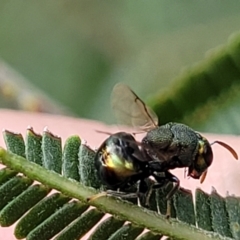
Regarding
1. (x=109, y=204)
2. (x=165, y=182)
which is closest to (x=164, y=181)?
(x=165, y=182)

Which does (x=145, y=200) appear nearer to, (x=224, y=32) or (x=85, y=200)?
(x=85, y=200)

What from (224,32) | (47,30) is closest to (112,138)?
(224,32)

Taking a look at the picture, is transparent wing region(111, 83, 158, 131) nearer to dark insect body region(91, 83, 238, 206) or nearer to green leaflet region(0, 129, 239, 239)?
dark insect body region(91, 83, 238, 206)

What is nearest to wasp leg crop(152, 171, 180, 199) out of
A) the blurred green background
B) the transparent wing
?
the transparent wing

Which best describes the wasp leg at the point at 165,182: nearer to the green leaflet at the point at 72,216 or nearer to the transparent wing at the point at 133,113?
the green leaflet at the point at 72,216

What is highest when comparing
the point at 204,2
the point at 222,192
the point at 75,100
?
the point at 204,2

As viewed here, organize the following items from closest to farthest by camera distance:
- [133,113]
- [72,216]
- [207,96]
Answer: [72,216]
[133,113]
[207,96]

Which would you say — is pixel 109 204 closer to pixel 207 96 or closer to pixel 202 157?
pixel 202 157
